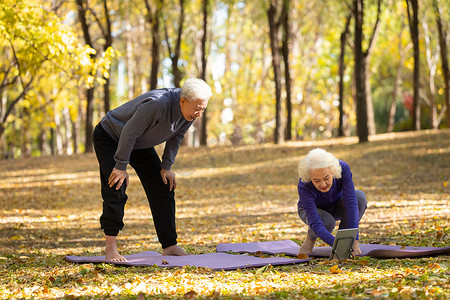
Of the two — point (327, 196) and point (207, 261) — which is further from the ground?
point (327, 196)

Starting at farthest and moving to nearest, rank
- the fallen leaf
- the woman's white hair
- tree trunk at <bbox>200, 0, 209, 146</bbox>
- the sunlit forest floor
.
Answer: tree trunk at <bbox>200, 0, 209, 146</bbox> → the woman's white hair → the sunlit forest floor → the fallen leaf

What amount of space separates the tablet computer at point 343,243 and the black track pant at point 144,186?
66.2 inches

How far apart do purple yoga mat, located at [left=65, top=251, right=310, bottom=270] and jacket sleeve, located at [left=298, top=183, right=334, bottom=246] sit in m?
0.29

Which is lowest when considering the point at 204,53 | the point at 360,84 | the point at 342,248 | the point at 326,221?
the point at 342,248

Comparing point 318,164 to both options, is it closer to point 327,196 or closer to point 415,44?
point 327,196

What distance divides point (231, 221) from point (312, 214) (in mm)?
4441

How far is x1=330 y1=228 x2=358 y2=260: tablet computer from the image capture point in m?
4.50

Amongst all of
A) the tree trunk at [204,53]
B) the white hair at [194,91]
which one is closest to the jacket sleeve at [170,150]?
the white hair at [194,91]

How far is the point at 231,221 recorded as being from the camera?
30.0 feet

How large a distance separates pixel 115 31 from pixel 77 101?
16.1ft

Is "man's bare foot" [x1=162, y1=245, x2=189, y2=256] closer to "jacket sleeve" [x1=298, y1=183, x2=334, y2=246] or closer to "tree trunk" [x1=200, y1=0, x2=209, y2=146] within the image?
"jacket sleeve" [x1=298, y1=183, x2=334, y2=246]

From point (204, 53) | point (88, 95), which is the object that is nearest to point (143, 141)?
point (204, 53)

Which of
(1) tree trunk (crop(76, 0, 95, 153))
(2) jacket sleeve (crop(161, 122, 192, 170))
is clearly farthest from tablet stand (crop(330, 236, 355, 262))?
(1) tree trunk (crop(76, 0, 95, 153))

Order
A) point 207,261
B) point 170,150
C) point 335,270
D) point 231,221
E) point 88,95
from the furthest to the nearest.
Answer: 1. point 88,95
2. point 231,221
3. point 170,150
4. point 207,261
5. point 335,270
